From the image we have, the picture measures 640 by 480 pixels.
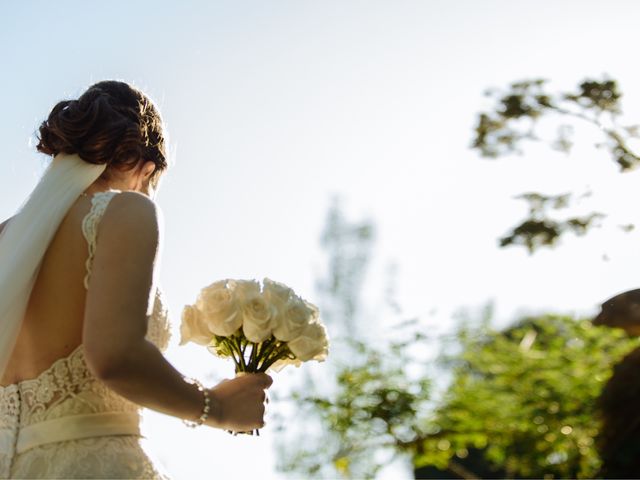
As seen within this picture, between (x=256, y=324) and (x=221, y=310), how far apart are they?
103 millimetres

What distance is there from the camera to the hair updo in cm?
228

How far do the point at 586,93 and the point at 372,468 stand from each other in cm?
283

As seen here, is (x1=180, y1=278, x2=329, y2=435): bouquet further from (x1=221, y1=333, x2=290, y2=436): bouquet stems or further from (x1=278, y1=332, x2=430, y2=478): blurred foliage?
(x1=278, y1=332, x2=430, y2=478): blurred foliage

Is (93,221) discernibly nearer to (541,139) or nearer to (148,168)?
(148,168)

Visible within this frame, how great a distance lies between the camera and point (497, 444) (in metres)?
5.31

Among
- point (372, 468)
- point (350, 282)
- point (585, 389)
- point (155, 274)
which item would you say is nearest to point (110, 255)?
Result: point (155, 274)

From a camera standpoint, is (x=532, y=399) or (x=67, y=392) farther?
(x=532, y=399)

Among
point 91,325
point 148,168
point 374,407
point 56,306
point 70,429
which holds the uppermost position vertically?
point 374,407

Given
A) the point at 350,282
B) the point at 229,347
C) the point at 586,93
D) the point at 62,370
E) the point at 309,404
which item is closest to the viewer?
the point at 62,370

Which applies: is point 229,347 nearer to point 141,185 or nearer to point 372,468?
point 141,185

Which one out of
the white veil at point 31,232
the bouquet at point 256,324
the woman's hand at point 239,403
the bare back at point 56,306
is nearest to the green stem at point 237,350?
the bouquet at point 256,324

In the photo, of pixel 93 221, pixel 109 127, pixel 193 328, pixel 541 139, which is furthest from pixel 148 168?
pixel 541 139

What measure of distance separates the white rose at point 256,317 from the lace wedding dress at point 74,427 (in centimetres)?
37

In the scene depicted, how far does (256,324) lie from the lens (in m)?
2.26
